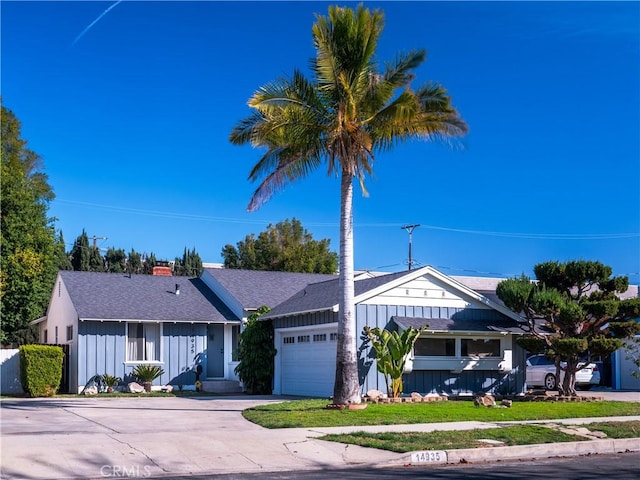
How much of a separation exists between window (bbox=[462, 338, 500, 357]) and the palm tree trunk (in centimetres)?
679

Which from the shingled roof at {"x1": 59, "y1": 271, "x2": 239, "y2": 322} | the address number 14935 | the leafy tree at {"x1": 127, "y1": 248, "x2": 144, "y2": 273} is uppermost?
the leafy tree at {"x1": 127, "y1": 248, "x2": 144, "y2": 273}

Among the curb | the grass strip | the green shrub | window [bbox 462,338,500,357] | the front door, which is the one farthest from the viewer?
the front door

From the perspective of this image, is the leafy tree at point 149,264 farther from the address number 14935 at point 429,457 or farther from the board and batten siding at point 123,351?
the address number 14935 at point 429,457

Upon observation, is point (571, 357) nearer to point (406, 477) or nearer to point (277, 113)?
point (277, 113)

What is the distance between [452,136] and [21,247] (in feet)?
81.9

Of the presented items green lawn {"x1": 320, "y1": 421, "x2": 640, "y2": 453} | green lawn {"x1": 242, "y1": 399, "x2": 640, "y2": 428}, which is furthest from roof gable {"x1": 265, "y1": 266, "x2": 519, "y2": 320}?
green lawn {"x1": 320, "y1": 421, "x2": 640, "y2": 453}

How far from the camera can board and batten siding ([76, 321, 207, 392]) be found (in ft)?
93.4

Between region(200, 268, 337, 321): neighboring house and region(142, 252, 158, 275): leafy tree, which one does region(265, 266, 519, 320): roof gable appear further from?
region(142, 252, 158, 275): leafy tree

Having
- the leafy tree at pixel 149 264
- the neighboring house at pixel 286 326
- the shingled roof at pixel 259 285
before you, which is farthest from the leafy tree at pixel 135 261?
the shingled roof at pixel 259 285

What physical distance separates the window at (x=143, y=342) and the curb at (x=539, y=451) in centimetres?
1870

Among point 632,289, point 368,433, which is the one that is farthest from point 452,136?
point 632,289

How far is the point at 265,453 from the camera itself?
13.0 metres

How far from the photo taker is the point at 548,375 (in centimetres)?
3241

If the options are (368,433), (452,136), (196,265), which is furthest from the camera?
(196,265)
